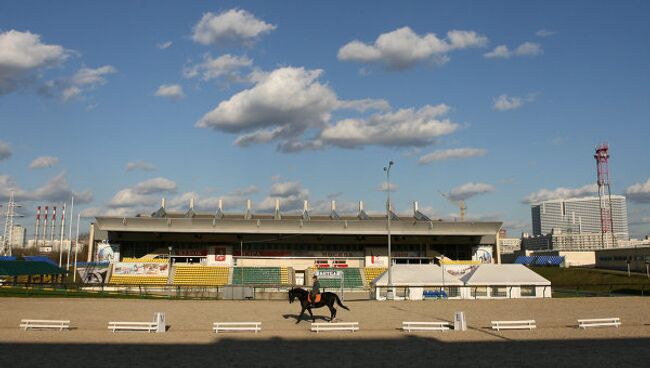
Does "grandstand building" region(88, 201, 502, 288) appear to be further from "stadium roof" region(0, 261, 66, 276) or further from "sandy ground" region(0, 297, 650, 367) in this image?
"sandy ground" region(0, 297, 650, 367)

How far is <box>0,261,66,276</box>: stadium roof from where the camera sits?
4988 cm

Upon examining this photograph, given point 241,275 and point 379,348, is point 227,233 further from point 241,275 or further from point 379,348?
point 379,348

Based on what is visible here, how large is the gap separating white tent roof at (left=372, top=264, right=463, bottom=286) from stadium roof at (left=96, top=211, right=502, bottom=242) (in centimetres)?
2415

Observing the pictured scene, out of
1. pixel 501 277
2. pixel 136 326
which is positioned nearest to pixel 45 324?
pixel 136 326

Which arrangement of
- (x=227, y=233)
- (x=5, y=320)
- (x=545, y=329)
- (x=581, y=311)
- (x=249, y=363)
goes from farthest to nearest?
(x=227, y=233) < (x=581, y=311) < (x=5, y=320) < (x=545, y=329) < (x=249, y=363)

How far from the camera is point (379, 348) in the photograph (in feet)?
54.3

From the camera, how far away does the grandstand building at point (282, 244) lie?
69688 millimetres

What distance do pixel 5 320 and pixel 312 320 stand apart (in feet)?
44.5

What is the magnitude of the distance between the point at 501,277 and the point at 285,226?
110 ft

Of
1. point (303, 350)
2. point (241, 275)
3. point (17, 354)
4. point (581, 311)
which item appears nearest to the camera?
point (17, 354)

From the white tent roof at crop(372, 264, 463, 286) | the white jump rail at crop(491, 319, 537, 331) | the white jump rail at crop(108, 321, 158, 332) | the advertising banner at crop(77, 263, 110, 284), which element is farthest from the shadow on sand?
the advertising banner at crop(77, 263, 110, 284)

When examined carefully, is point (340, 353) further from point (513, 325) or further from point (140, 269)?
point (140, 269)

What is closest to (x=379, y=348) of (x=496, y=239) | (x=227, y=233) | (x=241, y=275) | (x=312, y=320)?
(x=312, y=320)

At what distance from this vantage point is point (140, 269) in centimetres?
6438
